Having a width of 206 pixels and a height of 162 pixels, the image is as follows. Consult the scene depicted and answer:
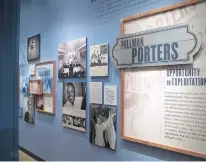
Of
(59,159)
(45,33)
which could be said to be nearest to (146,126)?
(59,159)

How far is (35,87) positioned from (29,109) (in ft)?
1.51

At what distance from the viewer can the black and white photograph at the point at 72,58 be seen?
2570mm

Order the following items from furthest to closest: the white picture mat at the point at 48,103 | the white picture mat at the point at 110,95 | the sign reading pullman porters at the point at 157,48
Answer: the white picture mat at the point at 48,103, the white picture mat at the point at 110,95, the sign reading pullman porters at the point at 157,48

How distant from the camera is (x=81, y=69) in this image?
259 cm

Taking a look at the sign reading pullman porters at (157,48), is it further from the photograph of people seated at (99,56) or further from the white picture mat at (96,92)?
the white picture mat at (96,92)

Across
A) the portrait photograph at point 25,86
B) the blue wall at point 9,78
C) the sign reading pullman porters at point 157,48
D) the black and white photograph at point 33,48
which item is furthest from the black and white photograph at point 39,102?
the blue wall at point 9,78

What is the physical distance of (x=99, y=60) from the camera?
2332mm

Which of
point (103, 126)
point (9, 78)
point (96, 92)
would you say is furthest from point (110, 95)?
point (9, 78)

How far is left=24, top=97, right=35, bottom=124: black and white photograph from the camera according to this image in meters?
3.63

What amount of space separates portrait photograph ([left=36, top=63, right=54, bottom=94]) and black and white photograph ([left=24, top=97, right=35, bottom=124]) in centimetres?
46

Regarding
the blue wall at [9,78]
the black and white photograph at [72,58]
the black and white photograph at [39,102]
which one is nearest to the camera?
the blue wall at [9,78]

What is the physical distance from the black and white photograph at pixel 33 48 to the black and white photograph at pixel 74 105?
97 centimetres

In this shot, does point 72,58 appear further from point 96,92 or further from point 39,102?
point 39,102

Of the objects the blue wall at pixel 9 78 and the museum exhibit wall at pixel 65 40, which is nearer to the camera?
the blue wall at pixel 9 78
